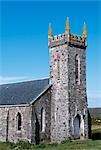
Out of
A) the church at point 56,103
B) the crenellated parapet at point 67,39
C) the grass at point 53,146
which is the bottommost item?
the grass at point 53,146

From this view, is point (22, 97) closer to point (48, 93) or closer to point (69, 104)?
Answer: point (48, 93)

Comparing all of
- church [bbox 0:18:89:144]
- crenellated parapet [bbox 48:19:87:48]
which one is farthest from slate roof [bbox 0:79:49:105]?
crenellated parapet [bbox 48:19:87:48]

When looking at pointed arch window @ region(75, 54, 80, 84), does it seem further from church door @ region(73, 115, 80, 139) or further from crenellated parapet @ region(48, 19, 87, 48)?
church door @ region(73, 115, 80, 139)

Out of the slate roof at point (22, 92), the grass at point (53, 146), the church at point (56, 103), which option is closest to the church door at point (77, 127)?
the church at point (56, 103)

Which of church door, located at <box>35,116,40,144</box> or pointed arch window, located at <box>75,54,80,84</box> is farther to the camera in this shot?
pointed arch window, located at <box>75,54,80,84</box>

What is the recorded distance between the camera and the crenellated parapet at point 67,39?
33969 mm

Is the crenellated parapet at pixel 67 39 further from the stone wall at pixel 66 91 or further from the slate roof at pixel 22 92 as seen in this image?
the slate roof at pixel 22 92

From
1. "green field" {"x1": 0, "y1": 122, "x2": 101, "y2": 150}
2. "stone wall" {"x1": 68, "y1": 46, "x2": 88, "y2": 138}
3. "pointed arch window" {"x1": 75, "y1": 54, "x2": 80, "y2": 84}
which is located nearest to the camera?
"green field" {"x1": 0, "y1": 122, "x2": 101, "y2": 150}

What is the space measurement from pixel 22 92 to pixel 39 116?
446 centimetres

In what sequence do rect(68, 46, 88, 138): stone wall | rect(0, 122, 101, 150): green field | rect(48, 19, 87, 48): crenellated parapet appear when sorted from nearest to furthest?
rect(0, 122, 101, 150): green field
rect(68, 46, 88, 138): stone wall
rect(48, 19, 87, 48): crenellated parapet

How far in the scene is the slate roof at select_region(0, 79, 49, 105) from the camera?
1316 inches

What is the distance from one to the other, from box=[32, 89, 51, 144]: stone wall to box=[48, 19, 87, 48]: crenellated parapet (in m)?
5.09

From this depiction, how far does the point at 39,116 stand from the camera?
3250 cm

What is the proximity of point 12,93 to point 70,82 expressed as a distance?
25.3 ft
